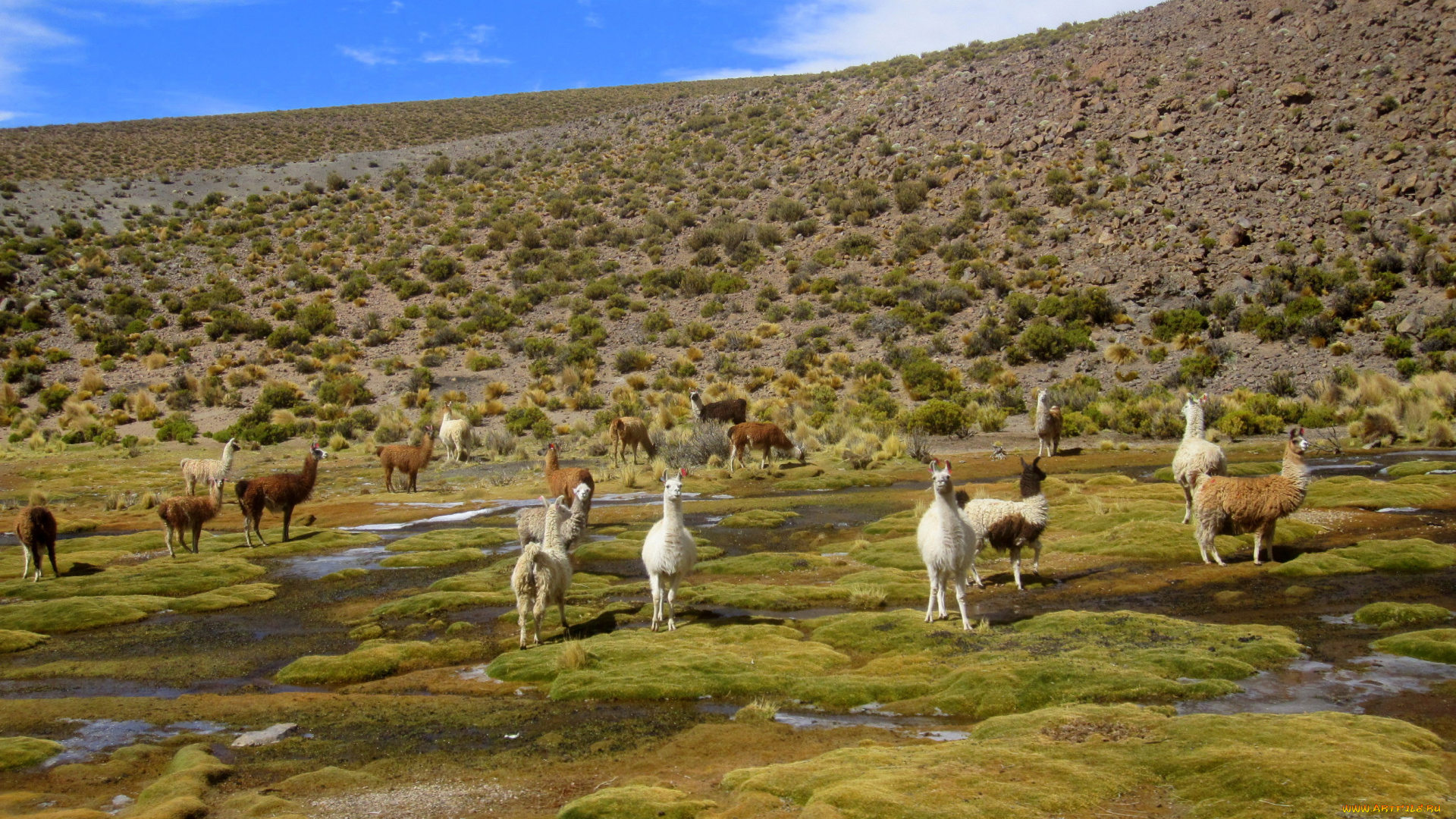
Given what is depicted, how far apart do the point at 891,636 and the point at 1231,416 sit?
1963 centimetres

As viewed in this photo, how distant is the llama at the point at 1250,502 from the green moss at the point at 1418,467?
7415 millimetres

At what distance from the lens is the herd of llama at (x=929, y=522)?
960 centimetres

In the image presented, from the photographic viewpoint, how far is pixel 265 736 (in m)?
7.56

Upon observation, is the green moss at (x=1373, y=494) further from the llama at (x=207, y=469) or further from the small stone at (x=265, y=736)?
the llama at (x=207, y=469)

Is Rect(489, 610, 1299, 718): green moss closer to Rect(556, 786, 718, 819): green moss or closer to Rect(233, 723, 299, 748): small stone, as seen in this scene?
Rect(233, 723, 299, 748): small stone

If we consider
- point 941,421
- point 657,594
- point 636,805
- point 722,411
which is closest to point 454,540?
point 657,594

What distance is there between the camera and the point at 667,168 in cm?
6172

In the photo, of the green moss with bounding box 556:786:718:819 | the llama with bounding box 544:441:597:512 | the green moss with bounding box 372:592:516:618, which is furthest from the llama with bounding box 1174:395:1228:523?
the green moss with bounding box 556:786:718:819

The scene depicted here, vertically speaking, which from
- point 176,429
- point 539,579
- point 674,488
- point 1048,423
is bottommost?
point 539,579

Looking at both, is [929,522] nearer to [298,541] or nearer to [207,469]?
[298,541]

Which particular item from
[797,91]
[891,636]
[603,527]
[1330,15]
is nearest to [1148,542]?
[891,636]

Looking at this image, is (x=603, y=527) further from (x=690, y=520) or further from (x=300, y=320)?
(x=300, y=320)

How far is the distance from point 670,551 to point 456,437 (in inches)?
752

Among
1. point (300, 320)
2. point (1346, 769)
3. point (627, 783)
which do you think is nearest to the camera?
point (1346, 769)
